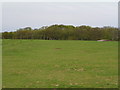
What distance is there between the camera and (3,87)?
5215mm

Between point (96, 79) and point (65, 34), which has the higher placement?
point (65, 34)

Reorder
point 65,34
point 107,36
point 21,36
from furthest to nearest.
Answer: point 21,36 → point 65,34 → point 107,36

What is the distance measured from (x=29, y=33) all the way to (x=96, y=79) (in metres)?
60.8

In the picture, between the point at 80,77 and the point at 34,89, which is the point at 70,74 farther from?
the point at 34,89

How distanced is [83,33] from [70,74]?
51181mm

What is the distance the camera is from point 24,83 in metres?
5.64

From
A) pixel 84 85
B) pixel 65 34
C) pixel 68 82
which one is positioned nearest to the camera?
pixel 84 85

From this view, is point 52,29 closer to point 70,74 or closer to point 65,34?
point 65,34

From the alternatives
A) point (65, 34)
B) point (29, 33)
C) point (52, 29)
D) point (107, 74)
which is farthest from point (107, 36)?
point (107, 74)

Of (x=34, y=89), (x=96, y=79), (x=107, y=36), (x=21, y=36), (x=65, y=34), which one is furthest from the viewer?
(x=21, y=36)

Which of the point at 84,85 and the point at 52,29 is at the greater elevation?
the point at 52,29

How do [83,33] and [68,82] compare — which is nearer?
[68,82]

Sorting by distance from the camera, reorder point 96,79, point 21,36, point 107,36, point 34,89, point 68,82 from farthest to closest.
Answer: point 21,36, point 107,36, point 96,79, point 68,82, point 34,89

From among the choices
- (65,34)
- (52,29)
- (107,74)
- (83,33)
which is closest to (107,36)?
(83,33)
